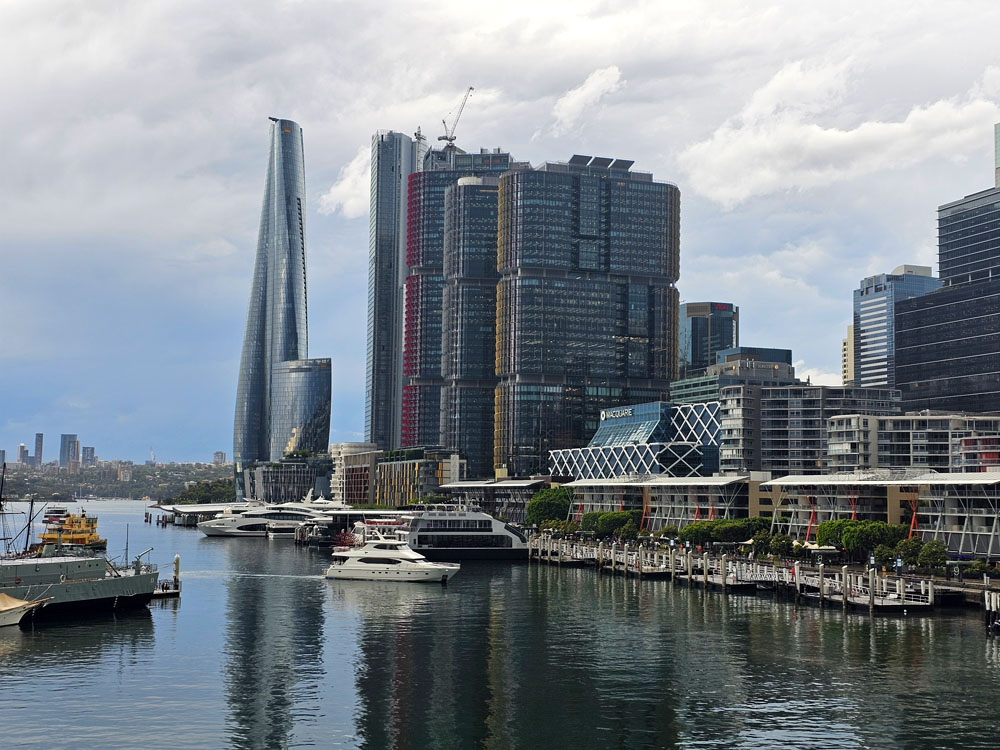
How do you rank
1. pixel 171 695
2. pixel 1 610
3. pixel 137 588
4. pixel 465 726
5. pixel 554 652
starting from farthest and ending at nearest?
pixel 137 588
pixel 1 610
pixel 554 652
pixel 171 695
pixel 465 726

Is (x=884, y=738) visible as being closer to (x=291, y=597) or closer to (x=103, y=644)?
(x=103, y=644)

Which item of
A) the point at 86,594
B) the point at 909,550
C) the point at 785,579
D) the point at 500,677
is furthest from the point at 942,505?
the point at 86,594

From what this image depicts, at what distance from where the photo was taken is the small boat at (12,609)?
112750mm

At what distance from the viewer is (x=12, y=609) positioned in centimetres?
11281

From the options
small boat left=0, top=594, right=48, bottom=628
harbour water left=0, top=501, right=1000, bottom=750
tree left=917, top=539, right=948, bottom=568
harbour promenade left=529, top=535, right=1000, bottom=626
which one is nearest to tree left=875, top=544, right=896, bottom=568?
harbour promenade left=529, top=535, right=1000, bottom=626

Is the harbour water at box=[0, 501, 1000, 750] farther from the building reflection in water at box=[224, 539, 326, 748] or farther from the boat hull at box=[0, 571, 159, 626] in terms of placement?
the boat hull at box=[0, 571, 159, 626]

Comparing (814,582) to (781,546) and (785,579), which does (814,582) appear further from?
(781,546)

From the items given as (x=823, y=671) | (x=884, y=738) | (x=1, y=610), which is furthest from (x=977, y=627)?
(x=1, y=610)

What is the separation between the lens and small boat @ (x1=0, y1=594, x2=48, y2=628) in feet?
370

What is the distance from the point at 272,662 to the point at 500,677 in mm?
20955

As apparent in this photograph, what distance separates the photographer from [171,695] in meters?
83.9

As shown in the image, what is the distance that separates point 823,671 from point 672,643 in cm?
1810

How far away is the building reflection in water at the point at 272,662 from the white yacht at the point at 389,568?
8554mm

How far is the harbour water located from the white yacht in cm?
2683
